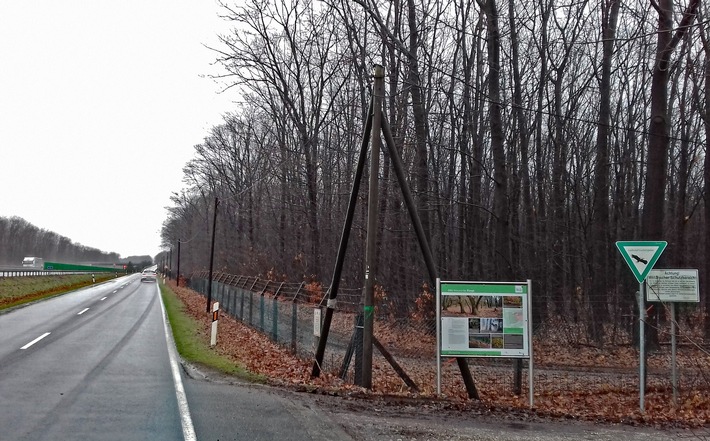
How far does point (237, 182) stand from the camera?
63188 mm

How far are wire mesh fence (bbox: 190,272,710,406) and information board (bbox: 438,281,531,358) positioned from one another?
1.54 meters

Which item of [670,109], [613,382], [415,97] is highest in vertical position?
[670,109]

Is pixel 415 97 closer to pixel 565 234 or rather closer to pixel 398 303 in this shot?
pixel 398 303

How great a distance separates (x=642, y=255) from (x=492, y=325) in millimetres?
→ 2987

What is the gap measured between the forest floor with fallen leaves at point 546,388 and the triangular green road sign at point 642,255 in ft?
8.03

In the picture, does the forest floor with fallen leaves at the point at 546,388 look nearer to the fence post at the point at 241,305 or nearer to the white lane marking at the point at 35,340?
the white lane marking at the point at 35,340

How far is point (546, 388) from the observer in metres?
13.8

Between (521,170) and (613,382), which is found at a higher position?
(521,170)

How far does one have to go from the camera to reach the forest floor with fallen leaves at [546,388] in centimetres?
971

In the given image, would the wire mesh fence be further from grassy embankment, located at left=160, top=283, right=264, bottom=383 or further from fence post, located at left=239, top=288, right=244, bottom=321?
fence post, located at left=239, top=288, right=244, bottom=321

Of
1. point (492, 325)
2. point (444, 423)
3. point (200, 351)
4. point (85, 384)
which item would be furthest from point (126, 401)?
point (200, 351)

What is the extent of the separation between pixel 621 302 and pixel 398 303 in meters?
7.87

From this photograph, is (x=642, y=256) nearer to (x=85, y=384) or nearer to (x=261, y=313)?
(x=85, y=384)

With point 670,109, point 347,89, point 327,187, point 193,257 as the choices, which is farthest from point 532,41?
point 193,257
